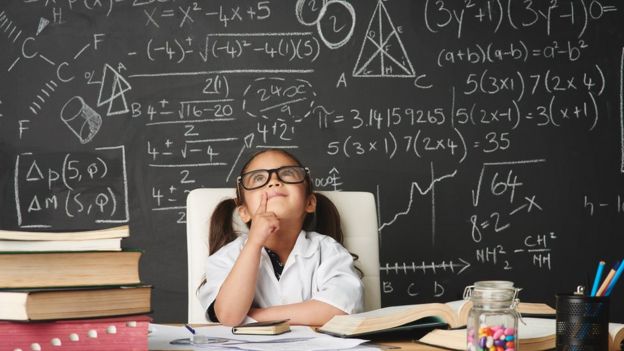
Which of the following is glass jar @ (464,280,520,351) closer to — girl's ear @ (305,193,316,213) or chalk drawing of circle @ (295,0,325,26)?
girl's ear @ (305,193,316,213)

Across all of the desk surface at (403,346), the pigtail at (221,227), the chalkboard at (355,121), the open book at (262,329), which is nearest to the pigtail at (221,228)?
the pigtail at (221,227)

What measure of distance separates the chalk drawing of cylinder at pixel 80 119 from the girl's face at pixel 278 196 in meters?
1.47

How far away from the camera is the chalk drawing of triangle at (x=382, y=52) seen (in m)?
3.92

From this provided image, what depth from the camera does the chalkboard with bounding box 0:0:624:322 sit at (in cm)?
379

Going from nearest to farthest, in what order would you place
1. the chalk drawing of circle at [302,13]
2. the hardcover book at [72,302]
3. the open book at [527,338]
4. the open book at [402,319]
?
1. the hardcover book at [72,302]
2. the open book at [527,338]
3. the open book at [402,319]
4. the chalk drawing of circle at [302,13]

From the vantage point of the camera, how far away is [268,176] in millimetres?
2418

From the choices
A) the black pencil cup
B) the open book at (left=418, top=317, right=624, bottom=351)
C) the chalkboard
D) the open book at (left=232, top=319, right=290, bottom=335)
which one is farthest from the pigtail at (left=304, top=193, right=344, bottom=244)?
the black pencil cup

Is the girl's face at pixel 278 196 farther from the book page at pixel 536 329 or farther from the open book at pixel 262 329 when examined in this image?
the book page at pixel 536 329

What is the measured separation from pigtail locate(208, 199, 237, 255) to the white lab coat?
4 cm

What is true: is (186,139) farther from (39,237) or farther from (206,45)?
(39,237)

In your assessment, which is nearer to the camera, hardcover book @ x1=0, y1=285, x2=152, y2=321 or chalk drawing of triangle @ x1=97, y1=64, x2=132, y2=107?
hardcover book @ x1=0, y1=285, x2=152, y2=321

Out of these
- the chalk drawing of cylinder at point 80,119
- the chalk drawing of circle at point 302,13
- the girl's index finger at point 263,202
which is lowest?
the girl's index finger at point 263,202

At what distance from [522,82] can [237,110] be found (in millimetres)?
1354

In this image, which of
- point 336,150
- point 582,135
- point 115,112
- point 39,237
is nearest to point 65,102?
point 115,112
